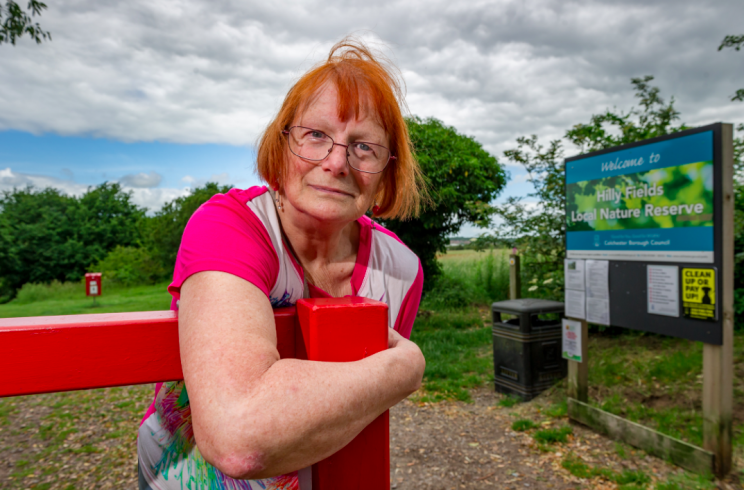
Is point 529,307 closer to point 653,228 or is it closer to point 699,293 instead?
point 653,228

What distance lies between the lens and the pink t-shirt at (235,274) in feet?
3.14

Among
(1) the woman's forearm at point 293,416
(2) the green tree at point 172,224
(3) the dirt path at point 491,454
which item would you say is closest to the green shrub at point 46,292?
(2) the green tree at point 172,224

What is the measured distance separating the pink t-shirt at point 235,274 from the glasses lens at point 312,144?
17cm

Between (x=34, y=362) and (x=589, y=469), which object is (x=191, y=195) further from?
(x=34, y=362)

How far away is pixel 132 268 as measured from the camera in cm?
1931

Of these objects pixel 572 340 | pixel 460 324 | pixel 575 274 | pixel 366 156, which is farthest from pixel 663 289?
pixel 460 324

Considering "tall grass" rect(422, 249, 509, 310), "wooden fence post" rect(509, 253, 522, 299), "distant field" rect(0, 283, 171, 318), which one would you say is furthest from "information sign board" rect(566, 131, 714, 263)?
"distant field" rect(0, 283, 171, 318)

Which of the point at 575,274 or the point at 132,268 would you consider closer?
the point at 575,274

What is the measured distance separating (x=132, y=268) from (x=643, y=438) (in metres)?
19.8

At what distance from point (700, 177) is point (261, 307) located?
3698mm

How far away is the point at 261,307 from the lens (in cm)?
89

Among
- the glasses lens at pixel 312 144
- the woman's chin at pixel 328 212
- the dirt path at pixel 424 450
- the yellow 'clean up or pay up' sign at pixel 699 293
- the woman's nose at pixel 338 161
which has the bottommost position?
the dirt path at pixel 424 450

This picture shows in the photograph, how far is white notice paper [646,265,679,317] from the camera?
3545 mm

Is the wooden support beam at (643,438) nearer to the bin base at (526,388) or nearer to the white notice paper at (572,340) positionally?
the white notice paper at (572,340)
